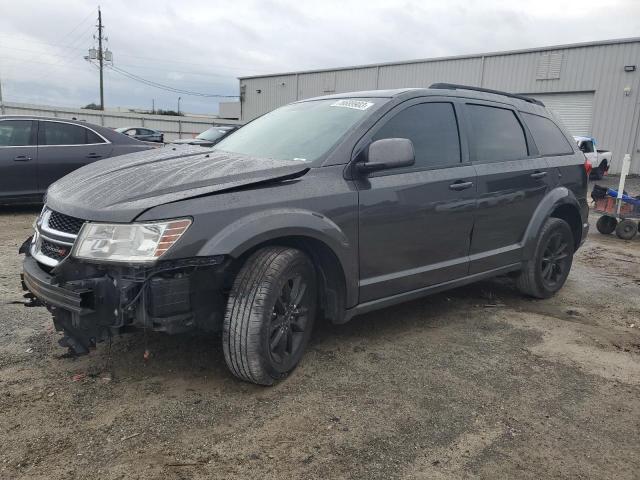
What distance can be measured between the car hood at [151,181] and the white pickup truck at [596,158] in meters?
18.6

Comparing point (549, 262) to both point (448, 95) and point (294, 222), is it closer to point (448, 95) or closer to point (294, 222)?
point (448, 95)

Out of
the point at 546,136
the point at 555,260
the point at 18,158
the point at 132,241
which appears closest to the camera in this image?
the point at 132,241

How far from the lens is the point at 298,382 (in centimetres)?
310

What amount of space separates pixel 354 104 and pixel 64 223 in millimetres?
2060

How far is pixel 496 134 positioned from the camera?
4355 mm

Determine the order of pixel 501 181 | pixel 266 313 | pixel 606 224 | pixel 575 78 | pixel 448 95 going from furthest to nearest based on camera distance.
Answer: pixel 575 78
pixel 606 224
pixel 501 181
pixel 448 95
pixel 266 313

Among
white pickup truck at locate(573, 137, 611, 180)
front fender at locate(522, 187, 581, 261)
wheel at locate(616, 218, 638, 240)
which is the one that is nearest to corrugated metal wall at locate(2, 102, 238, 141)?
white pickup truck at locate(573, 137, 611, 180)

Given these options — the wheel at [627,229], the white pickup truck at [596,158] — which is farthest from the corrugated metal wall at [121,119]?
the wheel at [627,229]

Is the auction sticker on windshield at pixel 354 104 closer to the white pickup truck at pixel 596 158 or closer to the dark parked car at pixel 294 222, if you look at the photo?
the dark parked car at pixel 294 222

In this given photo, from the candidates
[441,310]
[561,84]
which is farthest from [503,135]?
[561,84]

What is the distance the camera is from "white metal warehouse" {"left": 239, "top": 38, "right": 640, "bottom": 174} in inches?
866

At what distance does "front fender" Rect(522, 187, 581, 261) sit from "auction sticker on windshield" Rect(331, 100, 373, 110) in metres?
1.96

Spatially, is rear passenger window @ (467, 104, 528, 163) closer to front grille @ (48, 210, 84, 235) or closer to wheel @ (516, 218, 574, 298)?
wheel @ (516, 218, 574, 298)

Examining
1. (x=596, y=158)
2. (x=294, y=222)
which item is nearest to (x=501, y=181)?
(x=294, y=222)
